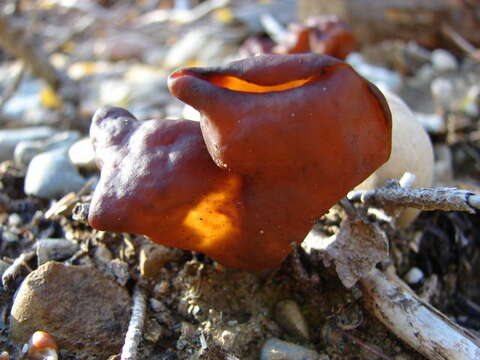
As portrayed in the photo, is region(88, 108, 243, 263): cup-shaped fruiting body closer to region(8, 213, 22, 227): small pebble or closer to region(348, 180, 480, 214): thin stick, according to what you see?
region(348, 180, 480, 214): thin stick

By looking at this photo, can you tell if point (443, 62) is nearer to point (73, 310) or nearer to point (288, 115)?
point (288, 115)

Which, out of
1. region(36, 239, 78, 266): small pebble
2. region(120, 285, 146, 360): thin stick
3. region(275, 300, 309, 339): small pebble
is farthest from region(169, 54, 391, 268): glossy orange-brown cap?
region(36, 239, 78, 266): small pebble

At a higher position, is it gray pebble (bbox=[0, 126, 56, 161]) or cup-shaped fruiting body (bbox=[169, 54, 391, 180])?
cup-shaped fruiting body (bbox=[169, 54, 391, 180])

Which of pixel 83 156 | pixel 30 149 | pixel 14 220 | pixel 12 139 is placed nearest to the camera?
pixel 14 220

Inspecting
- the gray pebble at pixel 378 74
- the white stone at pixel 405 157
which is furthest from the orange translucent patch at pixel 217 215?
the gray pebble at pixel 378 74

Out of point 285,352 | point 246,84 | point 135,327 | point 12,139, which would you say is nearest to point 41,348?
point 135,327
